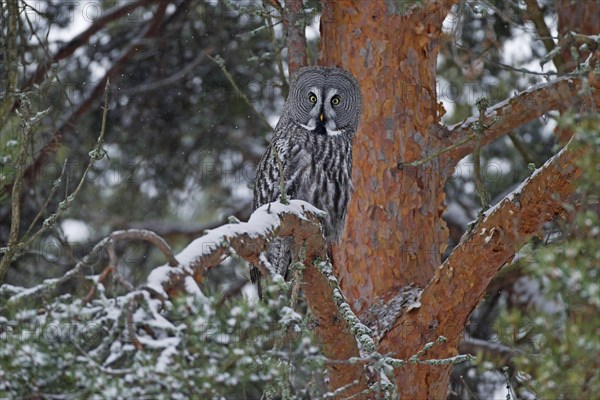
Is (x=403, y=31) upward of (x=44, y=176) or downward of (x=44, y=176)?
downward

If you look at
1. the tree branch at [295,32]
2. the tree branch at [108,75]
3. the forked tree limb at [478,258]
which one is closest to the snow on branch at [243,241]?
the forked tree limb at [478,258]

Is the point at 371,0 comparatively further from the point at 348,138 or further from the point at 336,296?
the point at 336,296

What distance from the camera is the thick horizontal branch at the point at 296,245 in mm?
2574

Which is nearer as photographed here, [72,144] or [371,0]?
[371,0]

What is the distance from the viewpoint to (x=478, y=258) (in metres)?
3.92

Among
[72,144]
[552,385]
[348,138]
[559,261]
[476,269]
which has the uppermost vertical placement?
[72,144]

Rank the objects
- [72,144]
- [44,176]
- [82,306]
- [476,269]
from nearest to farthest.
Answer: [82,306]
[476,269]
[44,176]
[72,144]

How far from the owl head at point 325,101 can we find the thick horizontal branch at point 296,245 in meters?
1.52

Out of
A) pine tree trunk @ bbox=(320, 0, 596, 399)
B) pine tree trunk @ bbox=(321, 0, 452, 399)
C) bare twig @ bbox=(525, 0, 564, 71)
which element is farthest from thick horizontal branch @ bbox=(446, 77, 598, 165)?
bare twig @ bbox=(525, 0, 564, 71)

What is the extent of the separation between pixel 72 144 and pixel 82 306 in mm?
5023

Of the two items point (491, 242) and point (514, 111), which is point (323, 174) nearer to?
point (514, 111)

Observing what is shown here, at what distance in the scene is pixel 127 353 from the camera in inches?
90.2

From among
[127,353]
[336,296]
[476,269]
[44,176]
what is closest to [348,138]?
[476,269]

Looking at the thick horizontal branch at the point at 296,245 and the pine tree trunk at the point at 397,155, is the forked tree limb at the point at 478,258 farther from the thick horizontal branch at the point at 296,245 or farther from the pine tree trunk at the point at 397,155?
the thick horizontal branch at the point at 296,245
